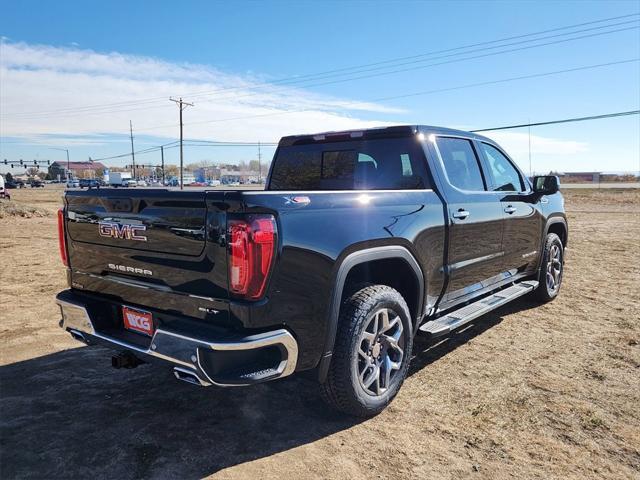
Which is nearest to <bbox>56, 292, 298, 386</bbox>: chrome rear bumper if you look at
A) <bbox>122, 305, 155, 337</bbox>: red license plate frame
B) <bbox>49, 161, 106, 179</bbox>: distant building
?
<bbox>122, 305, 155, 337</bbox>: red license plate frame

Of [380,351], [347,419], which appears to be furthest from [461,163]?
[347,419]

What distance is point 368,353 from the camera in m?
3.18

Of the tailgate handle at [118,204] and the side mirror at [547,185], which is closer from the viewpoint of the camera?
the tailgate handle at [118,204]

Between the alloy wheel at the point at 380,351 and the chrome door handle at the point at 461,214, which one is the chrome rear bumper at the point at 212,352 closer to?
the alloy wheel at the point at 380,351

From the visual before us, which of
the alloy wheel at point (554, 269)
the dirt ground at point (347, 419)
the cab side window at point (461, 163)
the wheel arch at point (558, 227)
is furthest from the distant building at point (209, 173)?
the dirt ground at point (347, 419)

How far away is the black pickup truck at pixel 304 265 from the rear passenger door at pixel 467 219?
0.02m

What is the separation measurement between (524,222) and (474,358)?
70.2 inches

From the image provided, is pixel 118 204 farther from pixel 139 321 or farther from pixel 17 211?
pixel 17 211

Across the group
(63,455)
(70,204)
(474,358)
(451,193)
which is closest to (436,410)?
(474,358)

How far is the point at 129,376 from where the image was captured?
3.84 m

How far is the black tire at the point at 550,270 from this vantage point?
5852 millimetres

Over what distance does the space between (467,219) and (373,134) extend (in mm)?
1073

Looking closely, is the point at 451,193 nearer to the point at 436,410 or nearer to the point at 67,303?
the point at 436,410

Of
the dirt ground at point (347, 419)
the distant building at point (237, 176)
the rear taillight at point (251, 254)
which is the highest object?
the distant building at point (237, 176)
